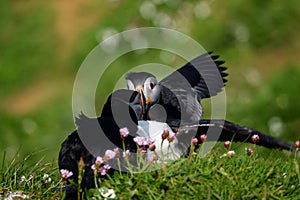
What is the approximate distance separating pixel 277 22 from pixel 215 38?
4.46 ft

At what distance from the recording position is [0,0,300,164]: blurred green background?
13.1 m

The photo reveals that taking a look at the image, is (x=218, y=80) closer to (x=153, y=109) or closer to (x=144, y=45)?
(x=153, y=109)

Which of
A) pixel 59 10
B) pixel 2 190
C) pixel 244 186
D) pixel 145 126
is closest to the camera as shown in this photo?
pixel 244 186

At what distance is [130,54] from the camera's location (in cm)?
1467

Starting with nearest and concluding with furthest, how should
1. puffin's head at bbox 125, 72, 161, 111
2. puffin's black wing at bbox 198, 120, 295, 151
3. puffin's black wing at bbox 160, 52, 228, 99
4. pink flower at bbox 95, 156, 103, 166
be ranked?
pink flower at bbox 95, 156, 103, 166 → puffin's black wing at bbox 198, 120, 295, 151 → puffin's head at bbox 125, 72, 161, 111 → puffin's black wing at bbox 160, 52, 228, 99

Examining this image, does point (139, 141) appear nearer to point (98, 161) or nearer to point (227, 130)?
point (98, 161)

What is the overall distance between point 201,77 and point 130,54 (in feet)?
19.7

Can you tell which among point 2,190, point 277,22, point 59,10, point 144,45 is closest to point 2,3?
point 59,10

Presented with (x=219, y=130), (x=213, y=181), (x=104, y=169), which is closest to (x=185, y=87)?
Result: (x=219, y=130)

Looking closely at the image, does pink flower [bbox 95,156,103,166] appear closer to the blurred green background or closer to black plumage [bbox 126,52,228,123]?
black plumage [bbox 126,52,228,123]

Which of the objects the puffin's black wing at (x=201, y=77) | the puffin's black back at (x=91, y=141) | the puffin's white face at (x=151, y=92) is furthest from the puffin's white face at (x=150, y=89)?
the puffin's black back at (x=91, y=141)

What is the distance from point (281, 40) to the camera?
15.1 meters

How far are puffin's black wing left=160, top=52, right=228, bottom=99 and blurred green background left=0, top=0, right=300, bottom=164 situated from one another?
3581 mm

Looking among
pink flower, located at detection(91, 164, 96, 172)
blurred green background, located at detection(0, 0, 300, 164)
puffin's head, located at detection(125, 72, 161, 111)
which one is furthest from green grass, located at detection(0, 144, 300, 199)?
blurred green background, located at detection(0, 0, 300, 164)
